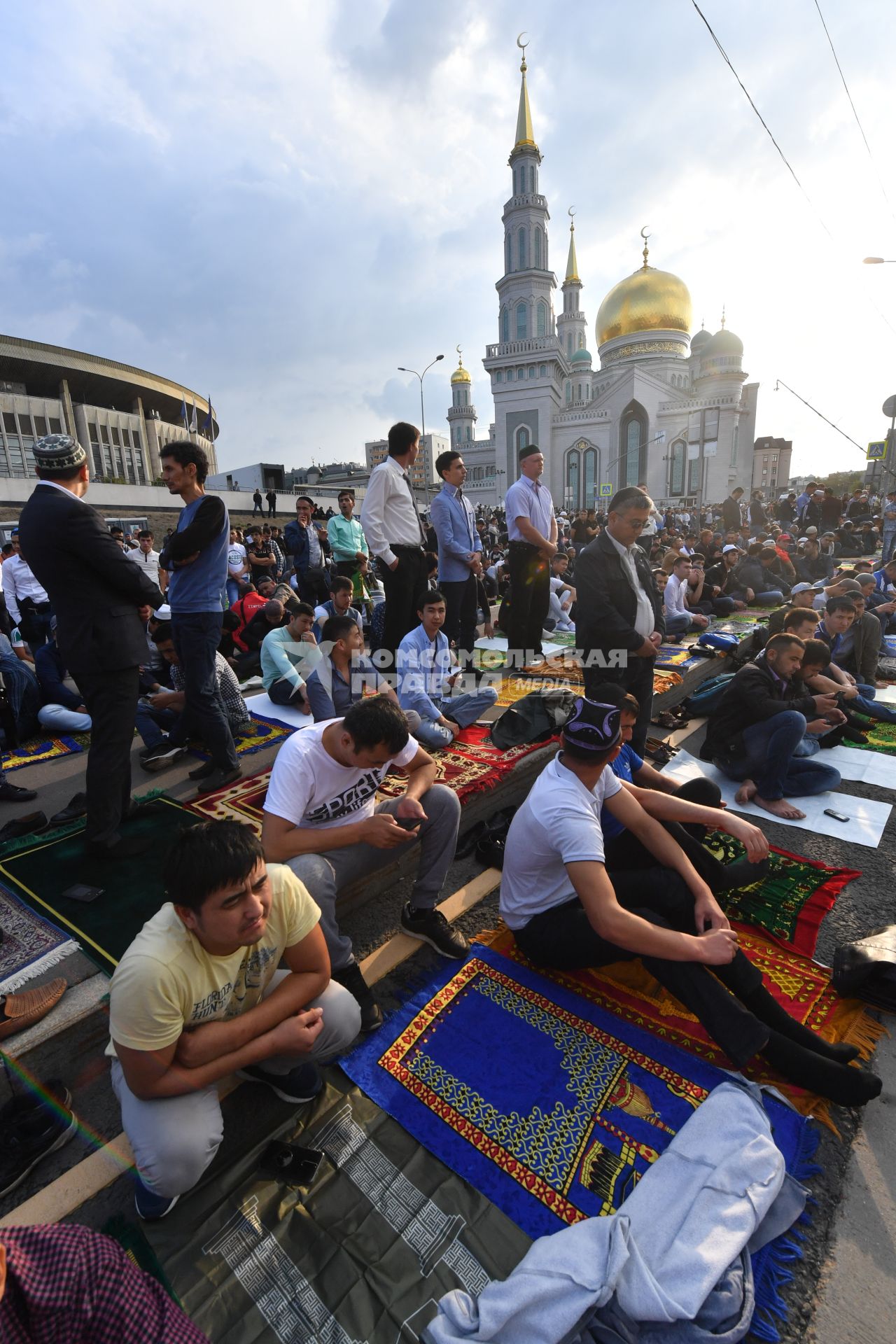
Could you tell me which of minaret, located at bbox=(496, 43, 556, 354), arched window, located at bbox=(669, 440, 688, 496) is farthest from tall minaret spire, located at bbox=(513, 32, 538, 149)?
arched window, located at bbox=(669, 440, 688, 496)

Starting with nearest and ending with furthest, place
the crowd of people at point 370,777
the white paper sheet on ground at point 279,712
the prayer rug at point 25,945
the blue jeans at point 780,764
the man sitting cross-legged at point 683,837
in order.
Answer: the crowd of people at point 370,777 < the prayer rug at point 25,945 < the man sitting cross-legged at point 683,837 < the blue jeans at point 780,764 < the white paper sheet on ground at point 279,712

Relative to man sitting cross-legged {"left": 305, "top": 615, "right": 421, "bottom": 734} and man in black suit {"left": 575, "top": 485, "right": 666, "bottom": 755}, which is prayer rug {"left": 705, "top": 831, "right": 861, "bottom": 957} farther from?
man sitting cross-legged {"left": 305, "top": 615, "right": 421, "bottom": 734}

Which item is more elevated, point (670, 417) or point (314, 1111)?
point (670, 417)

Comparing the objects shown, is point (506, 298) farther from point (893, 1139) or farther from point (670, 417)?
point (893, 1139)

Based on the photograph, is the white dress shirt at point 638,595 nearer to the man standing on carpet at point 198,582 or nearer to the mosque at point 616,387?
the man standing on carpet at point 198,582

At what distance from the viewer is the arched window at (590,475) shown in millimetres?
48688

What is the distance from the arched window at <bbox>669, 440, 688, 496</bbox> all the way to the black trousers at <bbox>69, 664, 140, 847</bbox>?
166 ft

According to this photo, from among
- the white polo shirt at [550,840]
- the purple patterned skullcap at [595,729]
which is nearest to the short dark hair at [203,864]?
the white polo shirt at [550,840]

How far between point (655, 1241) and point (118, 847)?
2.79m

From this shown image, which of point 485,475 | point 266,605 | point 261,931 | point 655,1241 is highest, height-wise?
point 485,475

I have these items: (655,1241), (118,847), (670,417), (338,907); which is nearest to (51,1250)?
(655,1241)

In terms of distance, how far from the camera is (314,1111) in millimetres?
1966

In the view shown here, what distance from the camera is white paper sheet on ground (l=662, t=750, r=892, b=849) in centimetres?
378

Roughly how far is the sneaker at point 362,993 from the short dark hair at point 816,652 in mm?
4082
